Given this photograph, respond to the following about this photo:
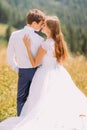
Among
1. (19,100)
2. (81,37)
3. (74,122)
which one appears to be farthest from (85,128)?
(81,37)

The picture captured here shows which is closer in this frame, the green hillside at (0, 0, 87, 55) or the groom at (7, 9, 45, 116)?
the groom at (7, 9, 45, 116)

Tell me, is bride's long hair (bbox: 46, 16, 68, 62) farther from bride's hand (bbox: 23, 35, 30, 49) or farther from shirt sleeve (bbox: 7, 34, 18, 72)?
shirt sleeve (bbox: 7, 34, 18, 72)

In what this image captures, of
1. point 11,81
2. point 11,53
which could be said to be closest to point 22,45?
point 11,53

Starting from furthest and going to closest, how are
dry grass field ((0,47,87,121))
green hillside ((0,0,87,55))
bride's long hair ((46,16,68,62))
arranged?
green hillside ((0,0,87,55))
dry grass field ((0,47,87,121))
bride's long hair ((46,16,68,62))

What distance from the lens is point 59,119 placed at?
7.97 metres

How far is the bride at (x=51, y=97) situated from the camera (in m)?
7.87

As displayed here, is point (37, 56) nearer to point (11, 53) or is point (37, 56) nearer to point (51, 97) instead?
point (11, 53)

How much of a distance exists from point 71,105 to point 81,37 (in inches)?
2088

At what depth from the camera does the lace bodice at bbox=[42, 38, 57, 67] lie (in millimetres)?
7957

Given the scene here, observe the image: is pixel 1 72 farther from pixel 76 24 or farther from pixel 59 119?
pixel 76 24

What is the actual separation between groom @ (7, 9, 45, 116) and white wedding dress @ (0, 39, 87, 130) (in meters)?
0.13

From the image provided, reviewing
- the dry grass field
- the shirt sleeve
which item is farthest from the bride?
the dry grass field

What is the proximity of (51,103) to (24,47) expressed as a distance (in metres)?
0.89

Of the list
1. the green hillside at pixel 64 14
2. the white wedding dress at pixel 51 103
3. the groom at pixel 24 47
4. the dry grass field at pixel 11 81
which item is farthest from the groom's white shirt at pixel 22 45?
the green hillside at pixel 64 14
